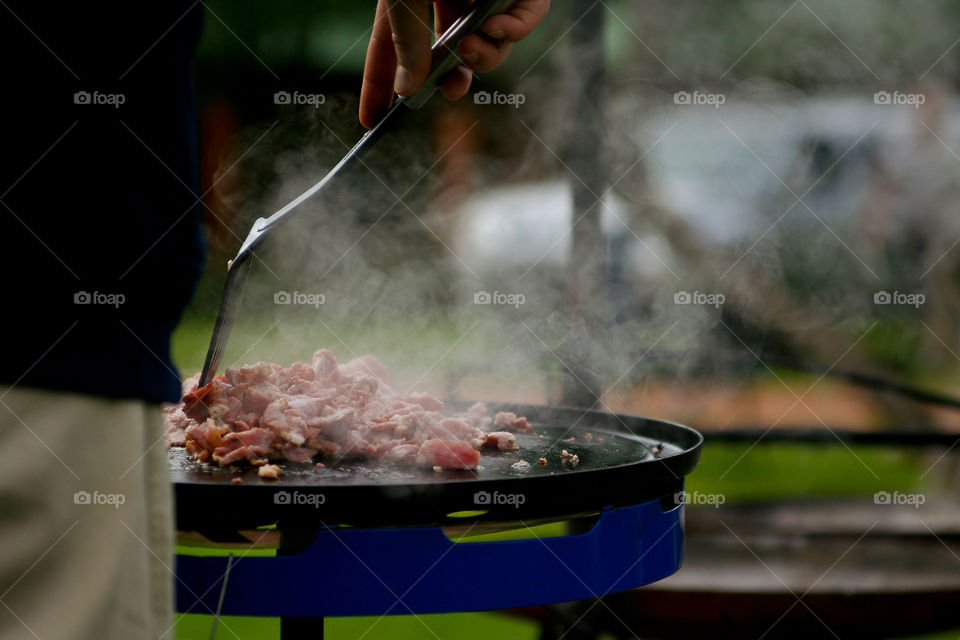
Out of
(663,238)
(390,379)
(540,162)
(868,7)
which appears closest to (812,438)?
(663,238)

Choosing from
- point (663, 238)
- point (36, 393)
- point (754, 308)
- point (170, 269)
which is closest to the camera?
point (36, 393)

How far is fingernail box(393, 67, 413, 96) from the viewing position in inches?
73.2

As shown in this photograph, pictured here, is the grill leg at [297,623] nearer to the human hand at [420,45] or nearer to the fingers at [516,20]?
the human hand at [420,45]

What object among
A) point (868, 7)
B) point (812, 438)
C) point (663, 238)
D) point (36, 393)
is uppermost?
point (868, 7)

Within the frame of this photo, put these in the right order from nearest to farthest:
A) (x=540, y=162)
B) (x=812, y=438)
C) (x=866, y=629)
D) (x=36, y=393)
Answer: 1. (x=36, y=393)
2. (x=866, y=629)
3. (x=812, y=438)
4. (x=540, y=162)

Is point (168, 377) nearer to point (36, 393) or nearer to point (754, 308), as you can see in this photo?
point (36, 393)

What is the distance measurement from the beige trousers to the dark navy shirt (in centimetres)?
4

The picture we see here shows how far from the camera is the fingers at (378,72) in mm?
2094

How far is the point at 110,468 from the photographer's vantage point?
0.94m

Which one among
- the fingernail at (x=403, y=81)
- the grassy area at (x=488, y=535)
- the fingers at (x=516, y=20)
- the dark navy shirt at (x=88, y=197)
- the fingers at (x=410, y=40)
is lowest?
the grassy area at (x=488, y=535)

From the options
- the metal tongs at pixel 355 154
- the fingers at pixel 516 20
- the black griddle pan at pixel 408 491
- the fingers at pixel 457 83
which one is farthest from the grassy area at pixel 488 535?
the fingers at pixel 516 20

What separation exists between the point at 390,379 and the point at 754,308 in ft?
14.9

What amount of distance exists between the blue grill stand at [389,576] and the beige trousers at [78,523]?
501mm

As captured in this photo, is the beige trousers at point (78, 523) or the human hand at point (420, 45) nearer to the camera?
the beige trousers at point (78, 523)
